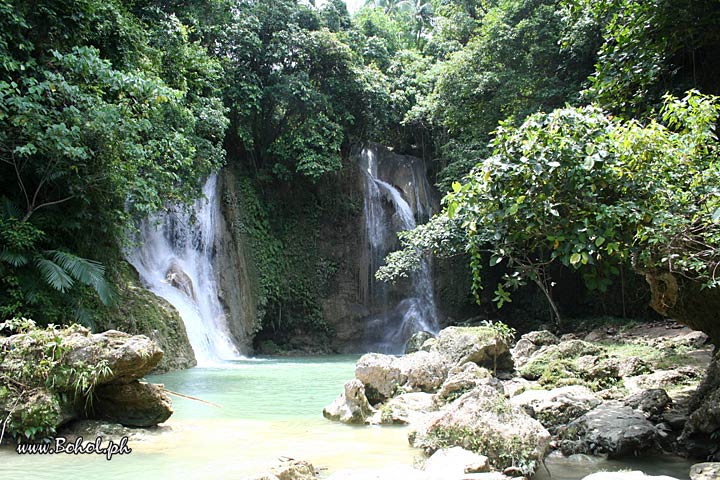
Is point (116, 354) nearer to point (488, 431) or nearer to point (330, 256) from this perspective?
point (488, 431)

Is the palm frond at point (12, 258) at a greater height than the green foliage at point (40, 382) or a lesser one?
greater

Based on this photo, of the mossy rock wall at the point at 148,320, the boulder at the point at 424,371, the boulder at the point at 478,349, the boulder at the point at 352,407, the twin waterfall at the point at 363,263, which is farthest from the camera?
the twin waterfall at the point at 363,263

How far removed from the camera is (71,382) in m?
5.54

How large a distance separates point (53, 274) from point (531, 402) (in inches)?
281

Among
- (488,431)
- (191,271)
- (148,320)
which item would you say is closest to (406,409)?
(488,431)

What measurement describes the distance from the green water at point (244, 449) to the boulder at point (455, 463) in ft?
1.57

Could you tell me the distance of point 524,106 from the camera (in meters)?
17.2

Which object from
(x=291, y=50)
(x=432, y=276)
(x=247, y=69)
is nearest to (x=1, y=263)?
(x=247, y=69)

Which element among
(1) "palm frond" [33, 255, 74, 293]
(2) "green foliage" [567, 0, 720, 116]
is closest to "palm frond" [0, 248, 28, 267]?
(1) "palm frond" [33, 255, 74, 293]

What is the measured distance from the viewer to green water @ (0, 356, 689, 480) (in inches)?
181

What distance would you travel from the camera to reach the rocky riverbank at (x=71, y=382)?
523cm

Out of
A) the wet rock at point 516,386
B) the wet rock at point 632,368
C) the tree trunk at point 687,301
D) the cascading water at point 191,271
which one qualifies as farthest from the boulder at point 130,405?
the cascading water at point 191,271

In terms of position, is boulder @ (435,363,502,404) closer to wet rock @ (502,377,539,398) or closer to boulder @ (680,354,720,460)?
wet rock @ (502,377,539,398)

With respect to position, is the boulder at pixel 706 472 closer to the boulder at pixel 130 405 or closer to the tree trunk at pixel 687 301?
the tree trunk at pixel 687 301
